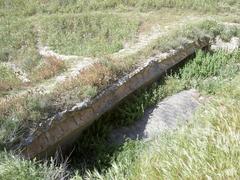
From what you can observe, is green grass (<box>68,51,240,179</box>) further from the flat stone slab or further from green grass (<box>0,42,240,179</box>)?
the flat stone slab

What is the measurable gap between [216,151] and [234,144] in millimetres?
317

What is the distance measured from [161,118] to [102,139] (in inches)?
83.2

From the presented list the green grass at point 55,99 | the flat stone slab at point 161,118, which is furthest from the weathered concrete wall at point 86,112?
the flat stone slab at point 161,118

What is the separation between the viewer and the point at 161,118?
12680 millimetres

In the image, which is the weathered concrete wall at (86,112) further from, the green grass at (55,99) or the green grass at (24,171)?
the green grass at (24,171)

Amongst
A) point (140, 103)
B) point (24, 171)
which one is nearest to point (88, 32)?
point (140, 103)

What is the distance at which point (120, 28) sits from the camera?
19422 mm

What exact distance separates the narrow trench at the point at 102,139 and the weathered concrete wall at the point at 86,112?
0.92ft

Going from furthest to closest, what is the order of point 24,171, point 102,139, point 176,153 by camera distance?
point 102,139 → point 24,171 → point 176,153

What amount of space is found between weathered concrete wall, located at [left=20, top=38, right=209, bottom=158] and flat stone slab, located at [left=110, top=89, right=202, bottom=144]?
3.02 feet

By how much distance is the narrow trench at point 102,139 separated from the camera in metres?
10.8

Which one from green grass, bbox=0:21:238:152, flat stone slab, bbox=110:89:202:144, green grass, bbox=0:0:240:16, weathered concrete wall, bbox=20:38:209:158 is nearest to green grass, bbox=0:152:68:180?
green grass, bbox=0:21:238:152

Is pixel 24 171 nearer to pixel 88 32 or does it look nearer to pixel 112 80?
pixel 112 80

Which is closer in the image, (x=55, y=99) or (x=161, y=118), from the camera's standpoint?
(x=55, y=99)
